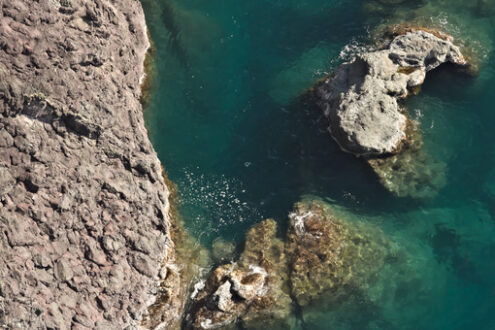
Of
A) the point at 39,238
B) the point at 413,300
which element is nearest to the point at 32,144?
the point at 39,238

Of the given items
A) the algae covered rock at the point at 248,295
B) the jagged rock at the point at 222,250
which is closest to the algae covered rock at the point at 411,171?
the algae covered rock at the point at 248,295

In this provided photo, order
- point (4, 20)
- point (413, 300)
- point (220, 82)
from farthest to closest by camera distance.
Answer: point (220, 82) < point (413, 300) < point (4, 20)

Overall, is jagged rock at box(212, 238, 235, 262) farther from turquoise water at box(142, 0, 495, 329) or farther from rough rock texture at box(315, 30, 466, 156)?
rough rock texture at box(315, 30, 466, 156)

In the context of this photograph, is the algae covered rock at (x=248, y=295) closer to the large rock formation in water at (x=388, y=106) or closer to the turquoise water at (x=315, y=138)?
the turquoise water at (x=315, y=138)

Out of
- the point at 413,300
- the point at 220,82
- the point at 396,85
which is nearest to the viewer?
the point at 413,300

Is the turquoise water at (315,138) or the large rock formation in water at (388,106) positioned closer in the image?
the turquoise water at (315,138)

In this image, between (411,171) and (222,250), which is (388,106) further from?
(222,250)

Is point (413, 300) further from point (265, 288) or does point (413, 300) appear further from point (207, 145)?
point (207, 145)
